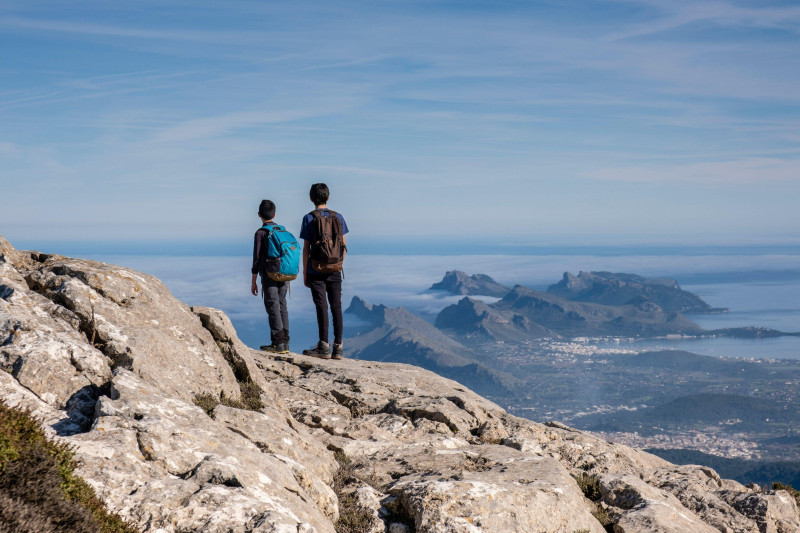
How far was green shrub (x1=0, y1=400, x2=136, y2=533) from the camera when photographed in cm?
626

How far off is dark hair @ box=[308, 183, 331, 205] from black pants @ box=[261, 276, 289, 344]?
3.07 m

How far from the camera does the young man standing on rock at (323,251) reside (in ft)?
61.0

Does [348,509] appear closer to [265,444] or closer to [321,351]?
[265,444]

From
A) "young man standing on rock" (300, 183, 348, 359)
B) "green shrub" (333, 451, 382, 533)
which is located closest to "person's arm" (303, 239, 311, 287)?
"young man standing on rock" (300, 183, 348, 359)

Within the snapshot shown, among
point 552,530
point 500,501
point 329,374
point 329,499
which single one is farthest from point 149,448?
point 329,374

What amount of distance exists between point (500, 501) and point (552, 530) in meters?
0.94

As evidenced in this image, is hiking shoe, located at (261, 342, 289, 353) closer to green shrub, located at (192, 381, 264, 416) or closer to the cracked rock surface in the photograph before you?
the cracked rock surface

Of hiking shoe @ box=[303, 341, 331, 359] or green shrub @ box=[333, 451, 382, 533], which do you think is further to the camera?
hiking shoe @ box=[303, 341, 331, 359]

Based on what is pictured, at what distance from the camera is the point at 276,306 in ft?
65.1

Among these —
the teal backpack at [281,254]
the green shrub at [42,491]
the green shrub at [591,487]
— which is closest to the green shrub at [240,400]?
the green shrub at [42,491]

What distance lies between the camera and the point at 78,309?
12.1 m

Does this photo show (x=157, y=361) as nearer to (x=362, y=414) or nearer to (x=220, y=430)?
(x=220, y=430)

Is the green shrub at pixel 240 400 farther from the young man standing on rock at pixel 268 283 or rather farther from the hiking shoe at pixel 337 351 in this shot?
the hiking shoe at pixel 337 351

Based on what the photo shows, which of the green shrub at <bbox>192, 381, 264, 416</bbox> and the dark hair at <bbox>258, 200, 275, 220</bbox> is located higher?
the dark hair at <bbox>258, 200, 275, 220</bbox>
